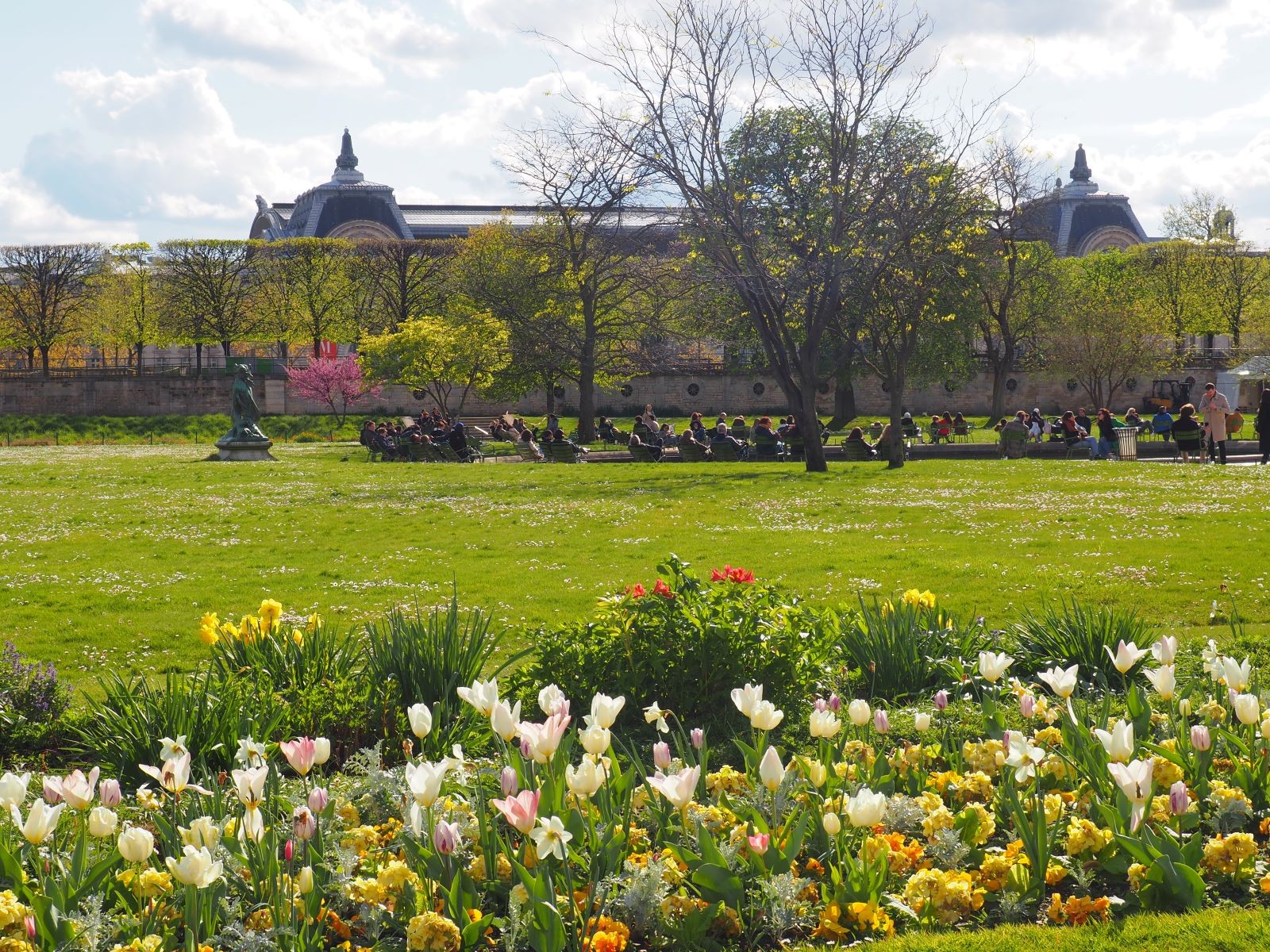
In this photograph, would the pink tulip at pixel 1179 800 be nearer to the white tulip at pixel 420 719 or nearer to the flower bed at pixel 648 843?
the flower bed at pixel 648 843

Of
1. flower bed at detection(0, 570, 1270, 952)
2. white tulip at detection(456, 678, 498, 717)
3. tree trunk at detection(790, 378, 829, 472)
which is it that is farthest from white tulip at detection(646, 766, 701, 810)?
tree trunk at detection(790, 378, 829, 472)

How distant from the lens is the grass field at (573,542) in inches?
382

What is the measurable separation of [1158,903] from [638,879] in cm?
154

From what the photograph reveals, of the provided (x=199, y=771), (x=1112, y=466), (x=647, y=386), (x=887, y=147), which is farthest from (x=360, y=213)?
(x=199, y=771)

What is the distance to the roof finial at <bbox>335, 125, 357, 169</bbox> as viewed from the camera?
275ft

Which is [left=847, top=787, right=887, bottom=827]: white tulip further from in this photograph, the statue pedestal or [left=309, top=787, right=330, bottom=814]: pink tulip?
the statue pedestal

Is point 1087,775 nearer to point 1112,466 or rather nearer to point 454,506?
point 454,506

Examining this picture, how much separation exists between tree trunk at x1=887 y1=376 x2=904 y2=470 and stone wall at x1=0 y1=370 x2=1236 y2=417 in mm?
30897

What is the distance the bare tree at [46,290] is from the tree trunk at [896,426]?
49.0m

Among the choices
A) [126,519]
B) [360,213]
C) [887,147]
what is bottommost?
[126,519]

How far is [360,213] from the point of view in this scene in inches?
2918

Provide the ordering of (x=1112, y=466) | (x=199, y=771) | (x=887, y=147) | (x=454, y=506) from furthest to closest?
1. (x=887, y=147)
2. (x=1112, y=466)
3. (x=454, y=506)
4. (x=199, y=771)

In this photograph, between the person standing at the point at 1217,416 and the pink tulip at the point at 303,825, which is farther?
the person standing at the point at 1217,416

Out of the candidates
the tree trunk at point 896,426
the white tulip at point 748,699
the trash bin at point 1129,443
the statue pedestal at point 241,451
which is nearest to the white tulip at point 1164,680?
the white tulip at point 748,699
